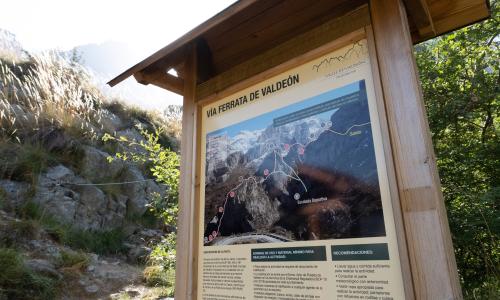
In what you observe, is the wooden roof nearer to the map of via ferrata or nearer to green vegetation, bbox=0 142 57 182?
the map of via ferrata

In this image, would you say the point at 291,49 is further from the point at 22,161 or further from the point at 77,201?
the point at 22,161

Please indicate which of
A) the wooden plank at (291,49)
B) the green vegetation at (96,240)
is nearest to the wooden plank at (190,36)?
the wooden plank at (291,49)

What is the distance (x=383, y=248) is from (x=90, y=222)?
534 cm

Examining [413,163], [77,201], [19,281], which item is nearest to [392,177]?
[413,163]

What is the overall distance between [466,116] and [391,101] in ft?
14.8

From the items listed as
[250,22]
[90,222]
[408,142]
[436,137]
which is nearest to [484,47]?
[436,137]

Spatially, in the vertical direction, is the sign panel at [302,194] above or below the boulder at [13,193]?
below

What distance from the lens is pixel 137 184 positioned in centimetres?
668

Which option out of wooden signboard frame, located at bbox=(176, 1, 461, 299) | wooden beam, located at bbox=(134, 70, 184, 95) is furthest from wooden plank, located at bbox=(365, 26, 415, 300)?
wooden beam, located at bbox=(134, 70, 184, 95)

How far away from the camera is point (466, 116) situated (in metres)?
4.89

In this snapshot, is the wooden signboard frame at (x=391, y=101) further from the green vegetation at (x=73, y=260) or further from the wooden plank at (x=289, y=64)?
the green vegetation at (x=73, y=260)

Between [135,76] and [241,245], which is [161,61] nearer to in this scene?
[135,76]

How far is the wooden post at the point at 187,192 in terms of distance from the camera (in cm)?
177

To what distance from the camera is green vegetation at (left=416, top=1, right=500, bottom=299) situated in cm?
394
